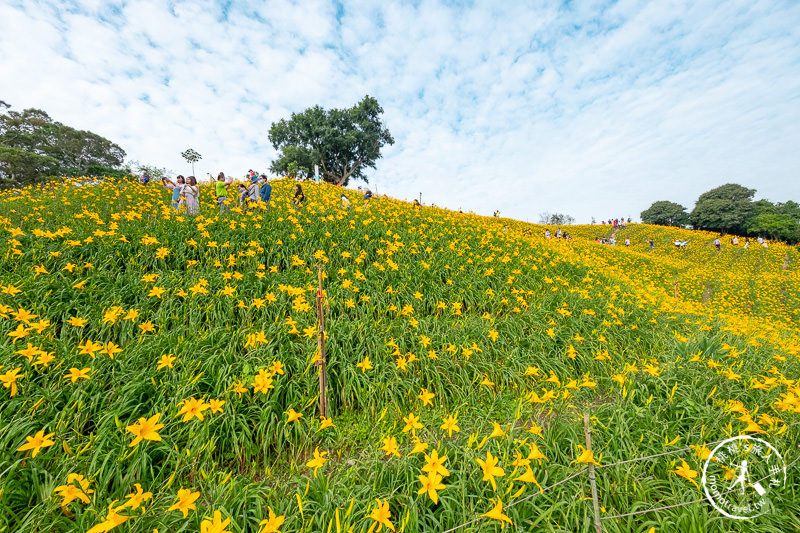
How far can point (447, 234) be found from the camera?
726cm

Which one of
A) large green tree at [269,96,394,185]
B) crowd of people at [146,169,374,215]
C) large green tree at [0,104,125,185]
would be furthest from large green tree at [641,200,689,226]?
large green tree at [0,104,125,185]

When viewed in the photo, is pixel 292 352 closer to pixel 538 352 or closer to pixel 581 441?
pixel 581 441

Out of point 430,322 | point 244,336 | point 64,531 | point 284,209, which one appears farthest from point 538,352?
point 284,209

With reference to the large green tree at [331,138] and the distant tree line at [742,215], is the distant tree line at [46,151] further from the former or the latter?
the distant tree line at [742,215]

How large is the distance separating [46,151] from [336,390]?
194 ft

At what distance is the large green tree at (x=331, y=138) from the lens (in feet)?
98.3

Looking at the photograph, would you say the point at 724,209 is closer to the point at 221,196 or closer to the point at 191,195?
the point at 221,196

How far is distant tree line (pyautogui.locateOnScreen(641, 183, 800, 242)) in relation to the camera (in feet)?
89.0

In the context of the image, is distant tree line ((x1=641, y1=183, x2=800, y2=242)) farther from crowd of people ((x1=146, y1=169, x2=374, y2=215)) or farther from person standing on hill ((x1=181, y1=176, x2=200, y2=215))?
person standing on hill ((x1=181, y1=176, x2=200, y2=215))

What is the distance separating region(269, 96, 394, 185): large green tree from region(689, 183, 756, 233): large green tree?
37903 mm

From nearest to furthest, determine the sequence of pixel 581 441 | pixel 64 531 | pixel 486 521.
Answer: pixel 64 531 → pixel 486 521 → pixel 581 441

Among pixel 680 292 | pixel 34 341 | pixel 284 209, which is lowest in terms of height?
pixel 680 292

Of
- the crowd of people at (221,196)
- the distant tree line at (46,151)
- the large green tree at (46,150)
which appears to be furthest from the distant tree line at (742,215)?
the large green tree at (46,150)

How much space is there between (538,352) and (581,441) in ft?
5.09
